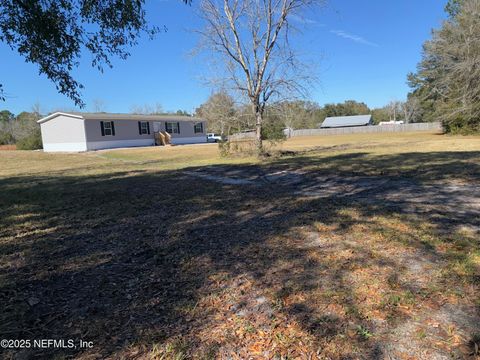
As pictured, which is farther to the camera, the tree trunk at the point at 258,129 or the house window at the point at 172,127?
the house window at the point at 172,127

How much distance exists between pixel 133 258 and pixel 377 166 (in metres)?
8.39

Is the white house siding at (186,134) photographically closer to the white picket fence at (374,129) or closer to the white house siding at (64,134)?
the white house siding at (64,134)

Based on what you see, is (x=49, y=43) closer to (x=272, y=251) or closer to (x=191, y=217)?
(x=191, y=217)

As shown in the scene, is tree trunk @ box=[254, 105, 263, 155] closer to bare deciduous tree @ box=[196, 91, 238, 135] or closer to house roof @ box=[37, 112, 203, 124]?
bare deciduous tree @ box=[196, 91, 238, 135]

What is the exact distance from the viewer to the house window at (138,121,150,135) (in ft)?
107

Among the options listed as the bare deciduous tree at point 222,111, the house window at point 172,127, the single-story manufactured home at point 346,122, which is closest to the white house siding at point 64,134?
the house window at point 172,127

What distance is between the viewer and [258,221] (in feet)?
15.0

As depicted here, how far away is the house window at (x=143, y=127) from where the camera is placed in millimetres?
32631

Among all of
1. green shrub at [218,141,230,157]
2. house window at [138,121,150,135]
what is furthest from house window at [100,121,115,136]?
green shrub at [218,141,230,157]

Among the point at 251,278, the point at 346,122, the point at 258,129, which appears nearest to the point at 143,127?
the point at 258,129

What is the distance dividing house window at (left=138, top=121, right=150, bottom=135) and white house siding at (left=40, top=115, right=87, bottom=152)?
5.93 m

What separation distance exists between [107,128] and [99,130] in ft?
2.89

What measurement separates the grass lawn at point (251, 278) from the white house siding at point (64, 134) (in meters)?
24.2

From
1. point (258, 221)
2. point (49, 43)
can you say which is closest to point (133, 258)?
point (258, 221)
